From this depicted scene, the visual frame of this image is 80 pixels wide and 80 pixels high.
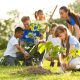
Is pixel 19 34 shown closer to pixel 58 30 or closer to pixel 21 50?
pixel 21 50

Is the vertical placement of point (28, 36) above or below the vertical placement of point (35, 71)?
above

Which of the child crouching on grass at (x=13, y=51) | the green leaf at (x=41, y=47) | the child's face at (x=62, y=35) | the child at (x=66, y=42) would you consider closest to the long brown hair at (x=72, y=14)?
the child at (x=66, y=42)

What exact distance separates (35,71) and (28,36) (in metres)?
1.33

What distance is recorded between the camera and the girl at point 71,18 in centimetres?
915

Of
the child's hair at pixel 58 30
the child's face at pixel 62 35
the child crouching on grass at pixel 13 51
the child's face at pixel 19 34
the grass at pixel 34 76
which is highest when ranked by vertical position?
the child's hair at pixel 58 30

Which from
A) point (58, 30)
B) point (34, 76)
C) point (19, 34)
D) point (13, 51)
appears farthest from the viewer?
point (13, 51)

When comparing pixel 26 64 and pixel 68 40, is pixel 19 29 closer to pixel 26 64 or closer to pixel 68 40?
pixel 26 64

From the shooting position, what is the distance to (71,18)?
943 cm

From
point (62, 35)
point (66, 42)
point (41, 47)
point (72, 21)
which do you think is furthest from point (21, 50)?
point (41, 47)

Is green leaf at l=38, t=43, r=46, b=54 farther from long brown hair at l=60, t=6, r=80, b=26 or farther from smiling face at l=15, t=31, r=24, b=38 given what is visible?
smiling face at l=15, t=31, r=24, b=38

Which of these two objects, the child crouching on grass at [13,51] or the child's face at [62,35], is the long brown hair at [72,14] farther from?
the child's face at [62,35]

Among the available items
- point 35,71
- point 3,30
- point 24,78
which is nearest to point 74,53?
point 24,78

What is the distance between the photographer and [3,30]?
28.1 m

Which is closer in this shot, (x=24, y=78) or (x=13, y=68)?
(x=24, y=78)
